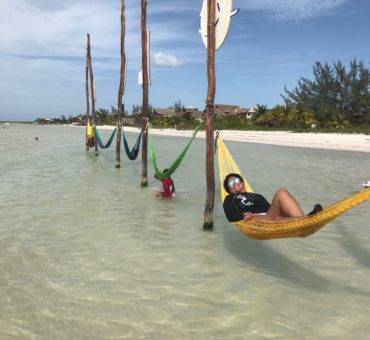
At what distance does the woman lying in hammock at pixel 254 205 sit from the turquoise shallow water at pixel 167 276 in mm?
532

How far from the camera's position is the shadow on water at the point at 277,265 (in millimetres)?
3451

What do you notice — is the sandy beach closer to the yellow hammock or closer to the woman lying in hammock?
the woman lying in hammock

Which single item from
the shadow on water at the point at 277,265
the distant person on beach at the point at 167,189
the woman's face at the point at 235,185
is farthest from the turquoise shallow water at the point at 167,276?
the woman's face at the point at 235,185

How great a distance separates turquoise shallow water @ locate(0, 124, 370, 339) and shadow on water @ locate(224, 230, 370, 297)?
0.03 ft

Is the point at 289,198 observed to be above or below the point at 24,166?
above

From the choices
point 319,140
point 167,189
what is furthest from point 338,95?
point 167,189

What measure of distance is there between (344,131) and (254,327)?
24846mm

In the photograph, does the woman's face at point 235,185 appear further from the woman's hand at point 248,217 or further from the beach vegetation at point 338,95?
the beach vegetation at point 338,95

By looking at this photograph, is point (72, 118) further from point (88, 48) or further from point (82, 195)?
point (82, 195)

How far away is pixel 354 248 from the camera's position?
4.50m

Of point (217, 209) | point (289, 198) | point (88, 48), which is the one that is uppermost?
point (88, 48)

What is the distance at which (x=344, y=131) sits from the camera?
25.4 meters

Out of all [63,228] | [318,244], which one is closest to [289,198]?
[318,244]

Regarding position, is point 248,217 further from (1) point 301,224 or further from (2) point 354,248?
(2) point 354,248
